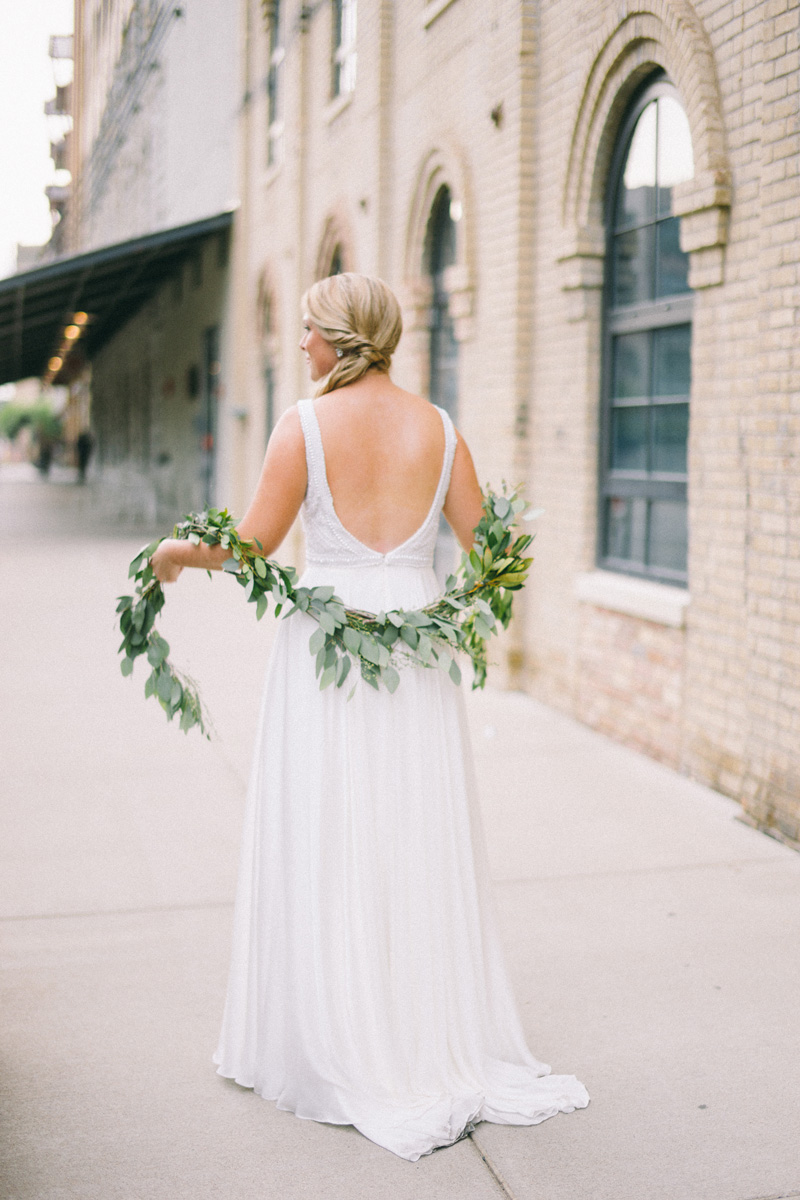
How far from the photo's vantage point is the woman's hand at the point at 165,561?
126 inches

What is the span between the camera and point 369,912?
3.11 metres

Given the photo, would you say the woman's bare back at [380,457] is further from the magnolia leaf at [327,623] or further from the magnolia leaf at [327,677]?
the magnolia leaf at [327,677]

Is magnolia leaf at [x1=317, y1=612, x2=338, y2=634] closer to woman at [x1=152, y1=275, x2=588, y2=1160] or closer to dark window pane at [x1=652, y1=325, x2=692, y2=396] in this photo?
woman at [x1=152, y1=275, x2=588, y2=1160]

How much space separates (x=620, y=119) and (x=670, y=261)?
1079 millimetres

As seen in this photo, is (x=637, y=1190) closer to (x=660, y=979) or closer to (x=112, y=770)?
(x=660, y=979)

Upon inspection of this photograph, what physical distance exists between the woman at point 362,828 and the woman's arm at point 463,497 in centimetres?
4

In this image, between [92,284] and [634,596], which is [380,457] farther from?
[92,284]

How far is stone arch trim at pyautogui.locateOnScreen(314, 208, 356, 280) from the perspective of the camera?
43.0ft

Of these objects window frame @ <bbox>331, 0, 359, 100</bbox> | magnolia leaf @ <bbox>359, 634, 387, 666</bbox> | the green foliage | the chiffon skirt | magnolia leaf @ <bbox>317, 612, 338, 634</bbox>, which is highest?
the green foliage

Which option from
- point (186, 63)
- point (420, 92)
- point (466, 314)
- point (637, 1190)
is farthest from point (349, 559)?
point (186, 63)

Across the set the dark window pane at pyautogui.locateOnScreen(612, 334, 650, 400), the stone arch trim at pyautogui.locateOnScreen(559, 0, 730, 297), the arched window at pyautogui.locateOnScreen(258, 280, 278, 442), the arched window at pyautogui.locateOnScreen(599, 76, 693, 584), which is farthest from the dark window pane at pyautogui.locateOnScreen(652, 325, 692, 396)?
the arched window at pyautogui.locateOnScreen(258, 280, 278, 442)

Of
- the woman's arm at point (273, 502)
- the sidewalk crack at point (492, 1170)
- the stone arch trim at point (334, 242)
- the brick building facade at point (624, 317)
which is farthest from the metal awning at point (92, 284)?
the sidewalk crack at point (492, 1170)

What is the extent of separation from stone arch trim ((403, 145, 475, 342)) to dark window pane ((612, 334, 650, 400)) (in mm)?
2054

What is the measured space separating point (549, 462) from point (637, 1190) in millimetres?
6006
